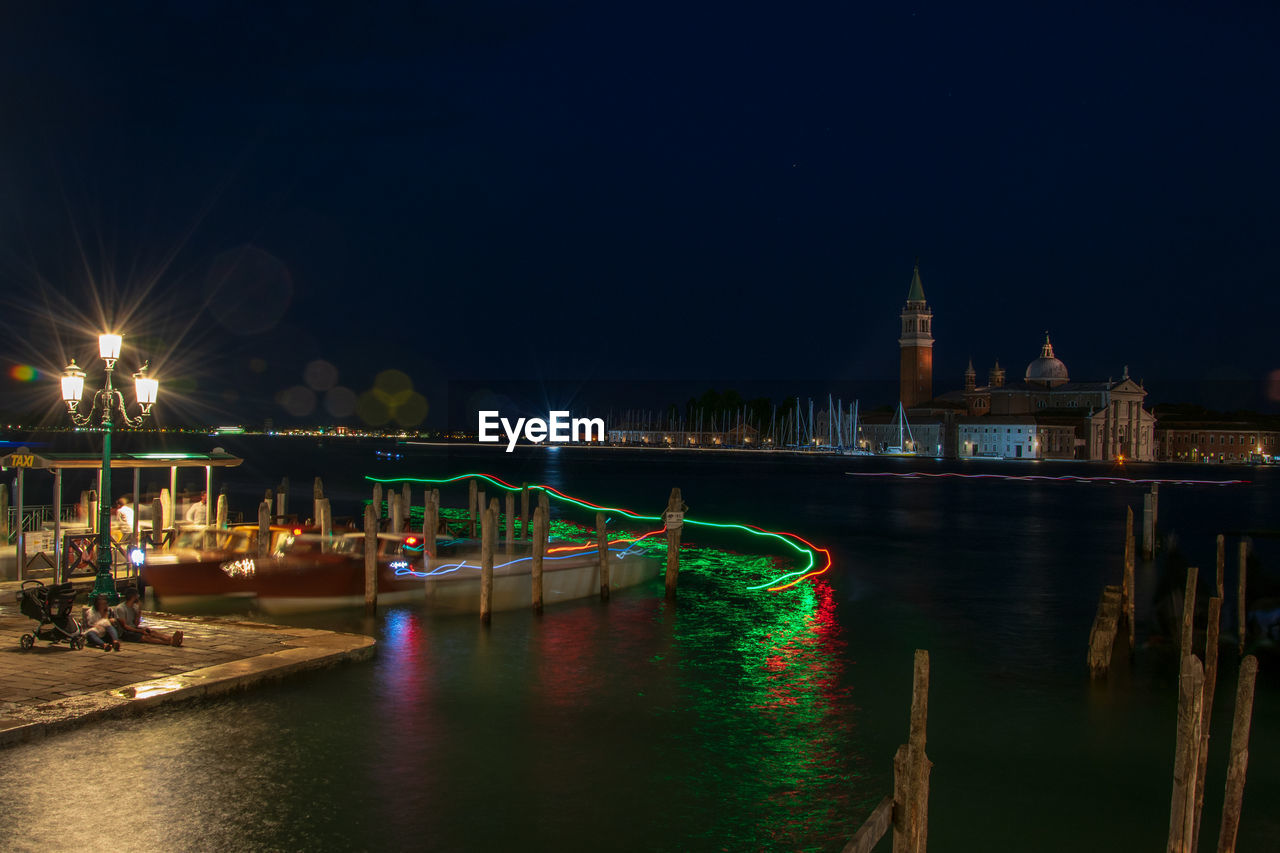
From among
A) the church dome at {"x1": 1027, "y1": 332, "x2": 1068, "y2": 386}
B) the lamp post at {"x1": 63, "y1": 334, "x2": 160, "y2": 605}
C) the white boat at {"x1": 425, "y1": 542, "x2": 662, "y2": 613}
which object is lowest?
the white boat at {"x1": 425, "y1": 542, "x2": 662, "y2": 613}

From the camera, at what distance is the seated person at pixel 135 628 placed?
12281 mm

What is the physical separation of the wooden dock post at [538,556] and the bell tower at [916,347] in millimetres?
133463

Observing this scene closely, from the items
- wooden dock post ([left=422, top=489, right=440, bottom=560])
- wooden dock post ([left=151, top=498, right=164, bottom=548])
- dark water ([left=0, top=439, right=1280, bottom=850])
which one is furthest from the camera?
wooden dock post ([left=151, top=498, right=164, bottom=548])

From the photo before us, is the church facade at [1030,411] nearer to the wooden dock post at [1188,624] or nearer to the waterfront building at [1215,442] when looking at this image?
Result: the waterfront building at [1215,442]

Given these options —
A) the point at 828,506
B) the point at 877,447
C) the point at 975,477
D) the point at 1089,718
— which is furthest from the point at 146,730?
the point at 877,447

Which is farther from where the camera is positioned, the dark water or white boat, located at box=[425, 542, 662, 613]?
white boat, located at box=[425, 542, 662, 613]

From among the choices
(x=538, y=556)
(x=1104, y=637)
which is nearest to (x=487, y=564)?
(x=538, y=556)

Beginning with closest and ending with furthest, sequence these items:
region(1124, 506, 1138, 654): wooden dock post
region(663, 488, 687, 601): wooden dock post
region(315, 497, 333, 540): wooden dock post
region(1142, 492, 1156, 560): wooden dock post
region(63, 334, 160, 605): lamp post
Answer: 1. region(63, 334, 160, 605): lamp post
2. region(1124, 506, 1138, 654): wooden dock post
3. region(315, 497, 333, 540): wooden dock post
4. region(663, 488, 687, 601): wooden dock post
5. region(1142, 492, 1156, 560): wooden dock post

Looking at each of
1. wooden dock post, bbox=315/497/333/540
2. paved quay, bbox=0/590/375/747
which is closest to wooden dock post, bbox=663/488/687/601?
wooden dock post, bbox=315/497/333/540

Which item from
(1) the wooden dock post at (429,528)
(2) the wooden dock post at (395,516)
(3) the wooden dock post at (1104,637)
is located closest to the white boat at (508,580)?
(1) the wooden dock post at (429,528)

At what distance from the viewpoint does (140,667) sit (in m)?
11.4

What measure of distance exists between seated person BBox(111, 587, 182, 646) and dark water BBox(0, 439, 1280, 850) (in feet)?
5.79

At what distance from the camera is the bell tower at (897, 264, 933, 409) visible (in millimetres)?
145250

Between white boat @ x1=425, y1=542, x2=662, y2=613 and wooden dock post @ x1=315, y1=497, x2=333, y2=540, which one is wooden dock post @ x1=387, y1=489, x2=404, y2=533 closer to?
wooden dock post @ x1=315, y1=497, x2=333, y2=540
